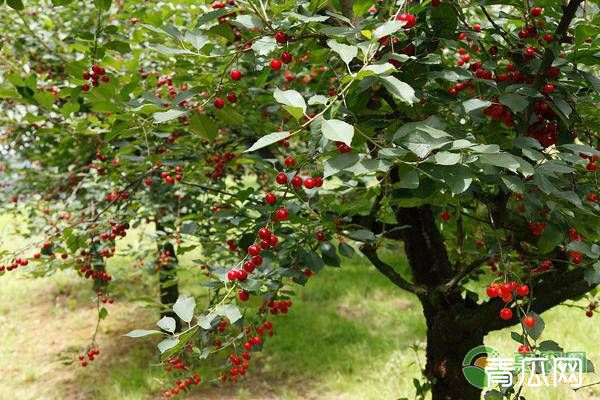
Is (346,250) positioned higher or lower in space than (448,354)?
higher

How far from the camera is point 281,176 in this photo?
1.36 m

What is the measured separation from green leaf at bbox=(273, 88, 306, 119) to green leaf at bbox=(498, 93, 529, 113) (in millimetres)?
676

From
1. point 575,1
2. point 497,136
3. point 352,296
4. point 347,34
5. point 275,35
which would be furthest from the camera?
point 352,296

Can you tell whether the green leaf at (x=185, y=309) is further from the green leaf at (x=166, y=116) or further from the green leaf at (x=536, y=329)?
the green leaf at (x=536, y=329)

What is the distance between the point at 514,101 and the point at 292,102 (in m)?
0.73

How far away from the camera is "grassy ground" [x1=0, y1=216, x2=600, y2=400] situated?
15.1 ft

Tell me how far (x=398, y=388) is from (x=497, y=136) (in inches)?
124

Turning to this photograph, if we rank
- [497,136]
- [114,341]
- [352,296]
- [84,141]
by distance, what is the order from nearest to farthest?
[497,136]
[84,141]
[114,341]
[352,296]

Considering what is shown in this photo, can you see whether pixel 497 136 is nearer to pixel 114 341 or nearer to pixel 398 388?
pixel 398 388

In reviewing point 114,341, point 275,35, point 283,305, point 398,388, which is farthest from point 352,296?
point 275,35

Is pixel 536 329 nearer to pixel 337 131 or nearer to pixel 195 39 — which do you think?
pixel 337 131

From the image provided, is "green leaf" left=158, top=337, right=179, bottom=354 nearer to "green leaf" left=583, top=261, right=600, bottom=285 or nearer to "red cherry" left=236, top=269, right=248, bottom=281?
"red cherry" left=236, top=269, right=248, bottom=281

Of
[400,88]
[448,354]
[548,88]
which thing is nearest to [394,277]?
[448,354]

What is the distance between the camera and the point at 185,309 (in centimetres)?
130
